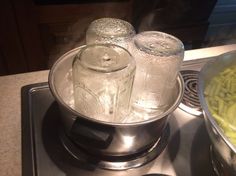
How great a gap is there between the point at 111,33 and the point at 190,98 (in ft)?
0.81

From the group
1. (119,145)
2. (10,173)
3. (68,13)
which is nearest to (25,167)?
(10,173)

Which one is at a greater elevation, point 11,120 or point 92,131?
point 92,131

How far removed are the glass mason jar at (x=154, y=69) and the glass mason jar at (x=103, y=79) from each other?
43mm

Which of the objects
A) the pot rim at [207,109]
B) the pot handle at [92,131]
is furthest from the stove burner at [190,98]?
the pot handle at [92,131]

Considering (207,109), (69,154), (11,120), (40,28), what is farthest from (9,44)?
(207,109)

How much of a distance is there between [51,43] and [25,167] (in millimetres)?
935

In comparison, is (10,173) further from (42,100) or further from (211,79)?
(211,79)

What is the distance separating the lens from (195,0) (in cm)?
134

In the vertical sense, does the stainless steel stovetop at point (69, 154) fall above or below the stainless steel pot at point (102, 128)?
below

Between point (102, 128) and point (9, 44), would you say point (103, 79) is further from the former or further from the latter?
point (9, 44)

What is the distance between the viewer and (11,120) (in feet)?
1.87

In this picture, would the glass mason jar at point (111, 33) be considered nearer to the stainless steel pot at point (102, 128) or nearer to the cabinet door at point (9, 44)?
the stainless steel pot at point (102, 128)

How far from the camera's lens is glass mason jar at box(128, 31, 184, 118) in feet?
1.59

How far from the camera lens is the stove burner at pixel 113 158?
481 millimetres
